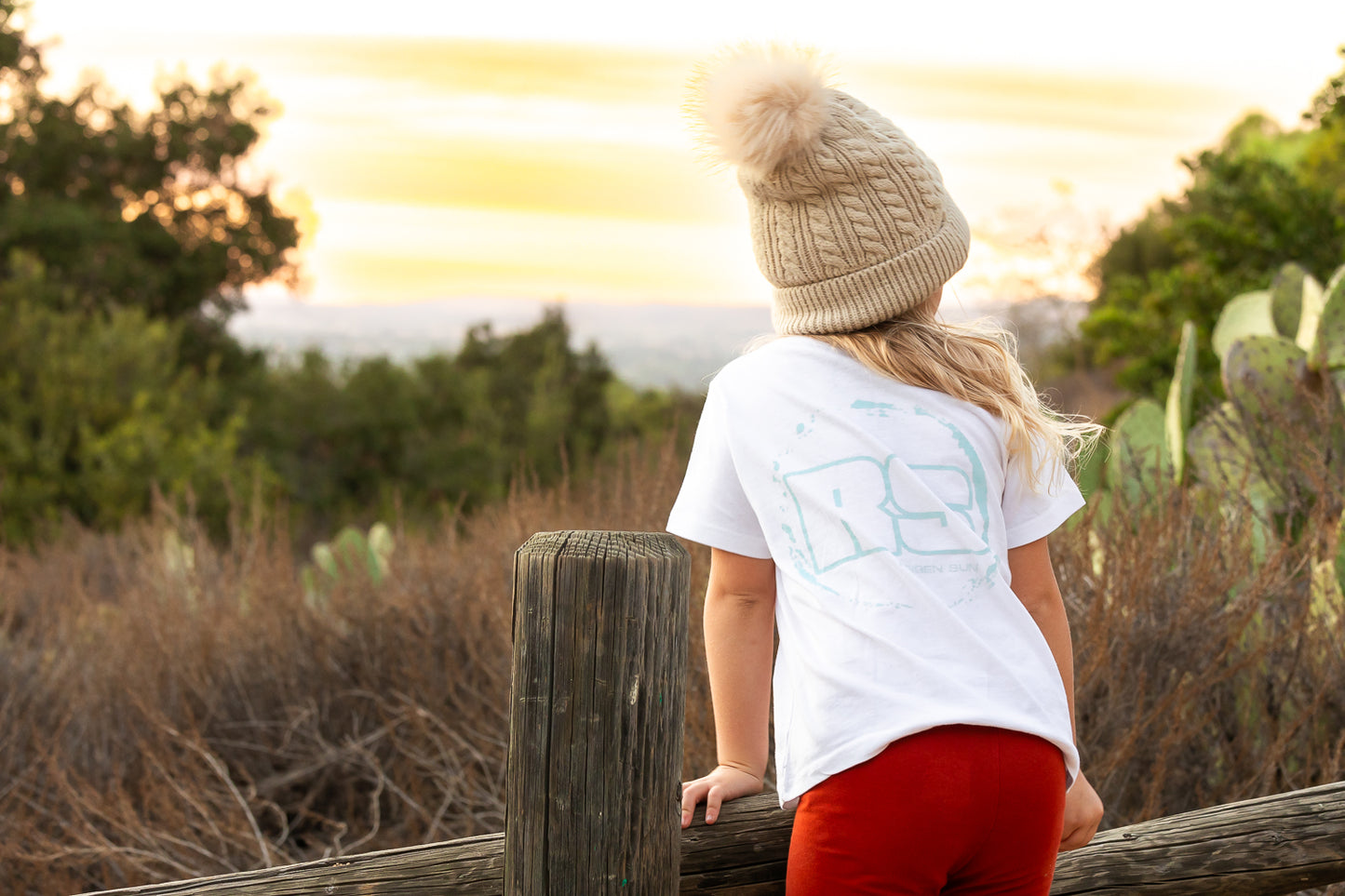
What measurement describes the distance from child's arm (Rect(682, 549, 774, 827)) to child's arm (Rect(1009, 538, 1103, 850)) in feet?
1.10

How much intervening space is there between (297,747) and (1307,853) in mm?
3781

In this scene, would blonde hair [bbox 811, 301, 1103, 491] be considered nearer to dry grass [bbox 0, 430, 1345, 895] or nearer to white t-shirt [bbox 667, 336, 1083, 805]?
white t-shirt [bbox 667, 336, 1083, 805]

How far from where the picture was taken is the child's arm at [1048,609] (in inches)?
57.1

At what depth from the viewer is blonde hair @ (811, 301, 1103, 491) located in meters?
1.37

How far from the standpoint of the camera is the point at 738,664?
1.44 metres

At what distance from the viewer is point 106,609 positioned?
5.64m

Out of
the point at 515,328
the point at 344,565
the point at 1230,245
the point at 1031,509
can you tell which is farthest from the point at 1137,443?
the point at 515,328

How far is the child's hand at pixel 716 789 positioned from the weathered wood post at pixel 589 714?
0.16 metres

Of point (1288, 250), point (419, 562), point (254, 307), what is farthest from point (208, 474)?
point (1288, 250)

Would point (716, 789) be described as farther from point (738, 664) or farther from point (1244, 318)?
point (1244, 318)

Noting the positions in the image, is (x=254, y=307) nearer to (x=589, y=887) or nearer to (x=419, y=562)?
(x=419, y=562)

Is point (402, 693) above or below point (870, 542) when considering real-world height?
below


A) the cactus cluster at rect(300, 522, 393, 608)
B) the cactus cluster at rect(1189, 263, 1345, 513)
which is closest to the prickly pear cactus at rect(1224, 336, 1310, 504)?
the cactus cluster at rect(1189, 263, 1345, 513)

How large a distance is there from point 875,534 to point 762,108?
21.8 inches
